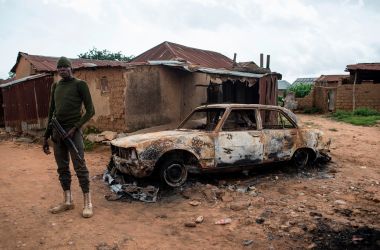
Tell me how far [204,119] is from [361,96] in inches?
663

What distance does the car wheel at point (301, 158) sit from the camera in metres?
7.13

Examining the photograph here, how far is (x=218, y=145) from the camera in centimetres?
598

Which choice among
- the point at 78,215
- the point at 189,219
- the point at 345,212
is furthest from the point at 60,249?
the point at 345,212

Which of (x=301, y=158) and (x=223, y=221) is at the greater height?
(x=301, y=158)

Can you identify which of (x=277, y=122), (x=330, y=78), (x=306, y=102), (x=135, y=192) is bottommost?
(x=135, y=192)

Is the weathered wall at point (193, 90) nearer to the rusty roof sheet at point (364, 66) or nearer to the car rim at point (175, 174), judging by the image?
the car rim at point (175, 174)

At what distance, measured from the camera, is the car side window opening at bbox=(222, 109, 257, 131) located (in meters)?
6.28

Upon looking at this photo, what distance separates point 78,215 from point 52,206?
61 cm

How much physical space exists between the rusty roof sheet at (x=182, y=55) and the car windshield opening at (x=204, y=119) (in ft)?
22.9

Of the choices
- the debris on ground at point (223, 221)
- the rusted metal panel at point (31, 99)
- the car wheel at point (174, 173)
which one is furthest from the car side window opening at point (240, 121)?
the rusted metal panel at point (31, 99)

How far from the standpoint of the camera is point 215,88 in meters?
12.4

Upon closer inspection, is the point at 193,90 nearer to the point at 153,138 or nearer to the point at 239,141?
the point at 239,141

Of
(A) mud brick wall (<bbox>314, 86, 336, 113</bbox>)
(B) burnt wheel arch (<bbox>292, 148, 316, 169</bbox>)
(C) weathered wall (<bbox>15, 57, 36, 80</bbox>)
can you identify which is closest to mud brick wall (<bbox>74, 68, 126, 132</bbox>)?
(B) burnt wheel arch (<bbox>292, 148, 316, 169</bbox>)

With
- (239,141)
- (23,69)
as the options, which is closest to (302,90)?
(23,69)
